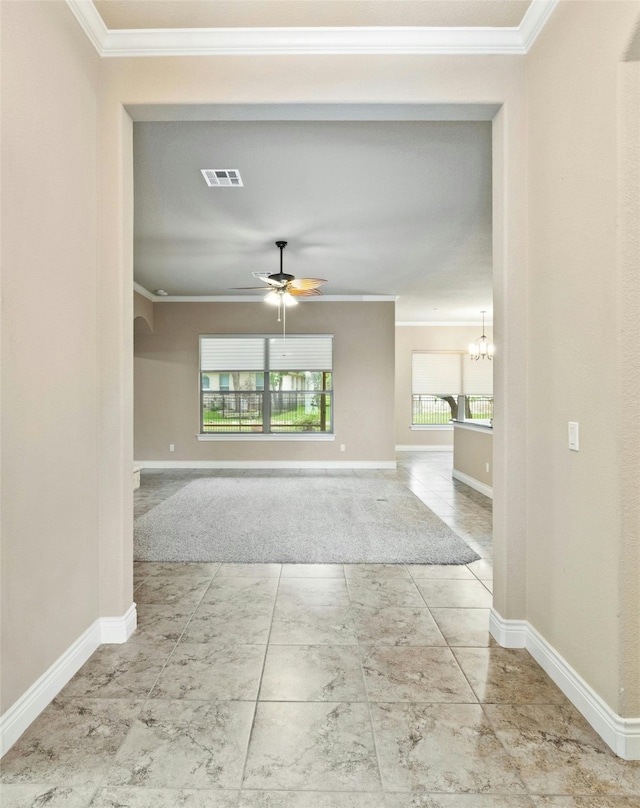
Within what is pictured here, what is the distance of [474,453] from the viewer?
6035 mm

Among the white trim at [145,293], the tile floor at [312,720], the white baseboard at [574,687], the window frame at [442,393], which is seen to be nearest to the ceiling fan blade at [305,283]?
the tile floor at [312,720]

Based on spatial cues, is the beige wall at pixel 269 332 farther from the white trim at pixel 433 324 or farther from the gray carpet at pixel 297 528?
the white trim at pixel 433 324

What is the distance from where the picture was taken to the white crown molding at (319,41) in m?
2.06

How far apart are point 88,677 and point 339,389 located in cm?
603

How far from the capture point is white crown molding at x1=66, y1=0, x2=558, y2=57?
2.06 m

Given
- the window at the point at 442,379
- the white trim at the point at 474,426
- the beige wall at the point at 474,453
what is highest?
the window at the point at 442,379

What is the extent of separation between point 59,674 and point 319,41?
3071 mm

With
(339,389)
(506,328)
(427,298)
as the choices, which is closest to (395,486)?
(339,389)

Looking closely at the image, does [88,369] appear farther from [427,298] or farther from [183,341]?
[427,298]

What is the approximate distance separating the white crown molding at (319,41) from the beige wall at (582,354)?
0.21 meters

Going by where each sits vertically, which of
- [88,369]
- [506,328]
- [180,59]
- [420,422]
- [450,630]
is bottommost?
[450,630]

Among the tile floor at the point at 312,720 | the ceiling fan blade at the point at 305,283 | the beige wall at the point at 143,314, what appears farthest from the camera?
the beige wall at the point at 143,314

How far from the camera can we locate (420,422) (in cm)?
1010

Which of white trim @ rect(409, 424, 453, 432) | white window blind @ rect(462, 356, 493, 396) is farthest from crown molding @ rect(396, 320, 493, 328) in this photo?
white trim @ rect(409, 424, 453, 432)
